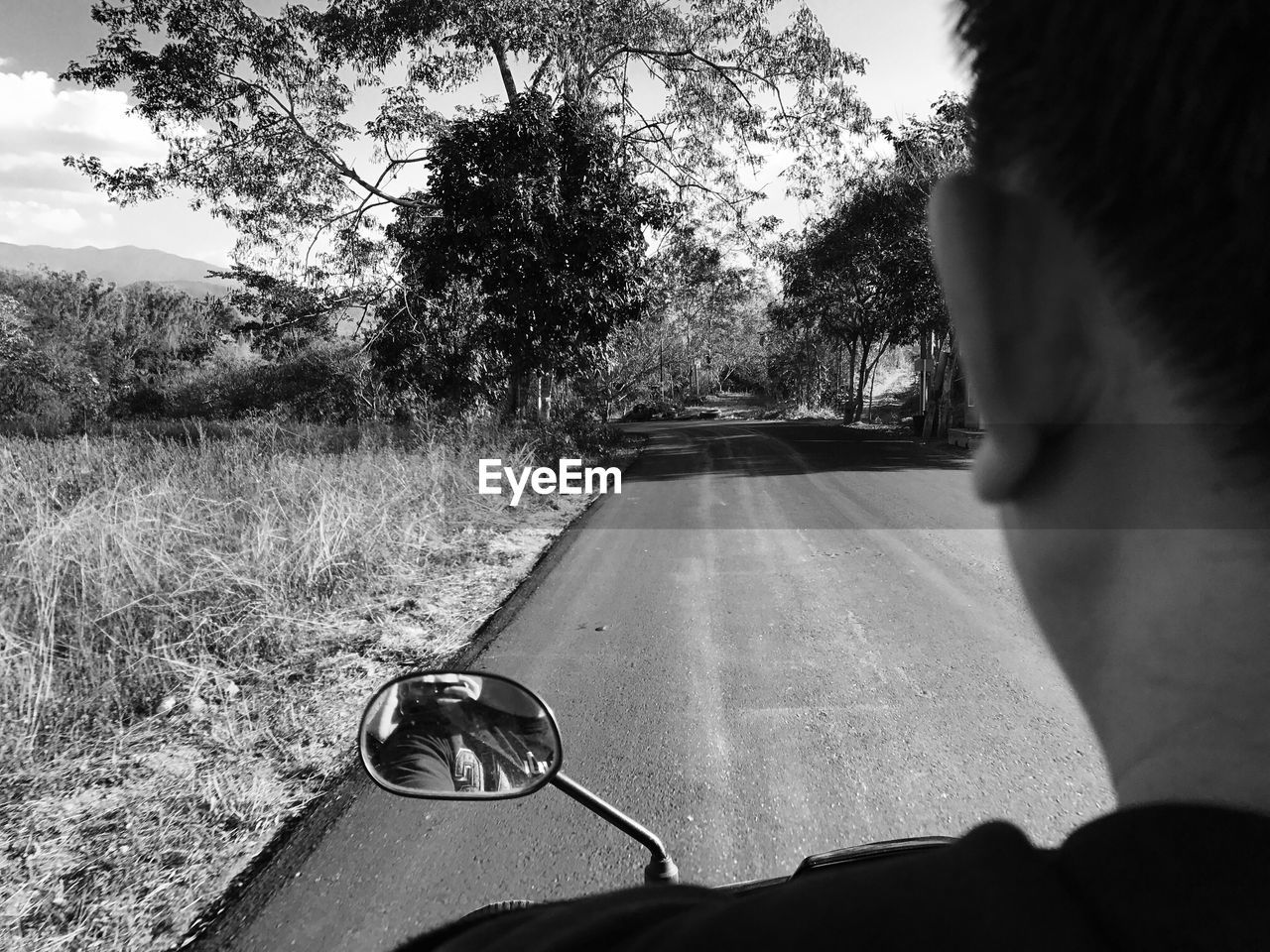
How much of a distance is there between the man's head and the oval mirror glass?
2.74 ft

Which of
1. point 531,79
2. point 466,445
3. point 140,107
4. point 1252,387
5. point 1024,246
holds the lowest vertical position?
point 466,445

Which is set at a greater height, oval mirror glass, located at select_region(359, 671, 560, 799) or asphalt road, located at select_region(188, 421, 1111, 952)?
oval mirror glass, located at select_region(359, 671, 560, 799)

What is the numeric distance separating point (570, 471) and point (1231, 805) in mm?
13564

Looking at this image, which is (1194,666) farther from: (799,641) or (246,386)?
(246,386)

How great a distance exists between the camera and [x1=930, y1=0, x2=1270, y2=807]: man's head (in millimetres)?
416

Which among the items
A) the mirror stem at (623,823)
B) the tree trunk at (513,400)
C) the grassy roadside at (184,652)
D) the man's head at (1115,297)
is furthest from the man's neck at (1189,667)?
the tree trunk at (513,400)

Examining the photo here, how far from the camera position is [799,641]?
14.6ft

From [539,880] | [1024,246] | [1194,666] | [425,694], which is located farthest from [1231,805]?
[539,880]

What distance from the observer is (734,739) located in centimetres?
325

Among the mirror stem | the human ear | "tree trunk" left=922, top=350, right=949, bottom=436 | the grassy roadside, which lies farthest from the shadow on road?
the human ear

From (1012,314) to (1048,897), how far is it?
393 mm

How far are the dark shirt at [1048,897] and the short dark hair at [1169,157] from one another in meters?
0.22

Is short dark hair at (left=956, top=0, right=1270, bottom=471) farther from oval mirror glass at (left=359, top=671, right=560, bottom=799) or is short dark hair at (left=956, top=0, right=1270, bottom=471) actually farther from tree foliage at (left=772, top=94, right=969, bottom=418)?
tree foliage at (left=772, top=94, right=969, bottom=418)

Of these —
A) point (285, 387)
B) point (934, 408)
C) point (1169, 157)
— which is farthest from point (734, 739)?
point (285, 387)
